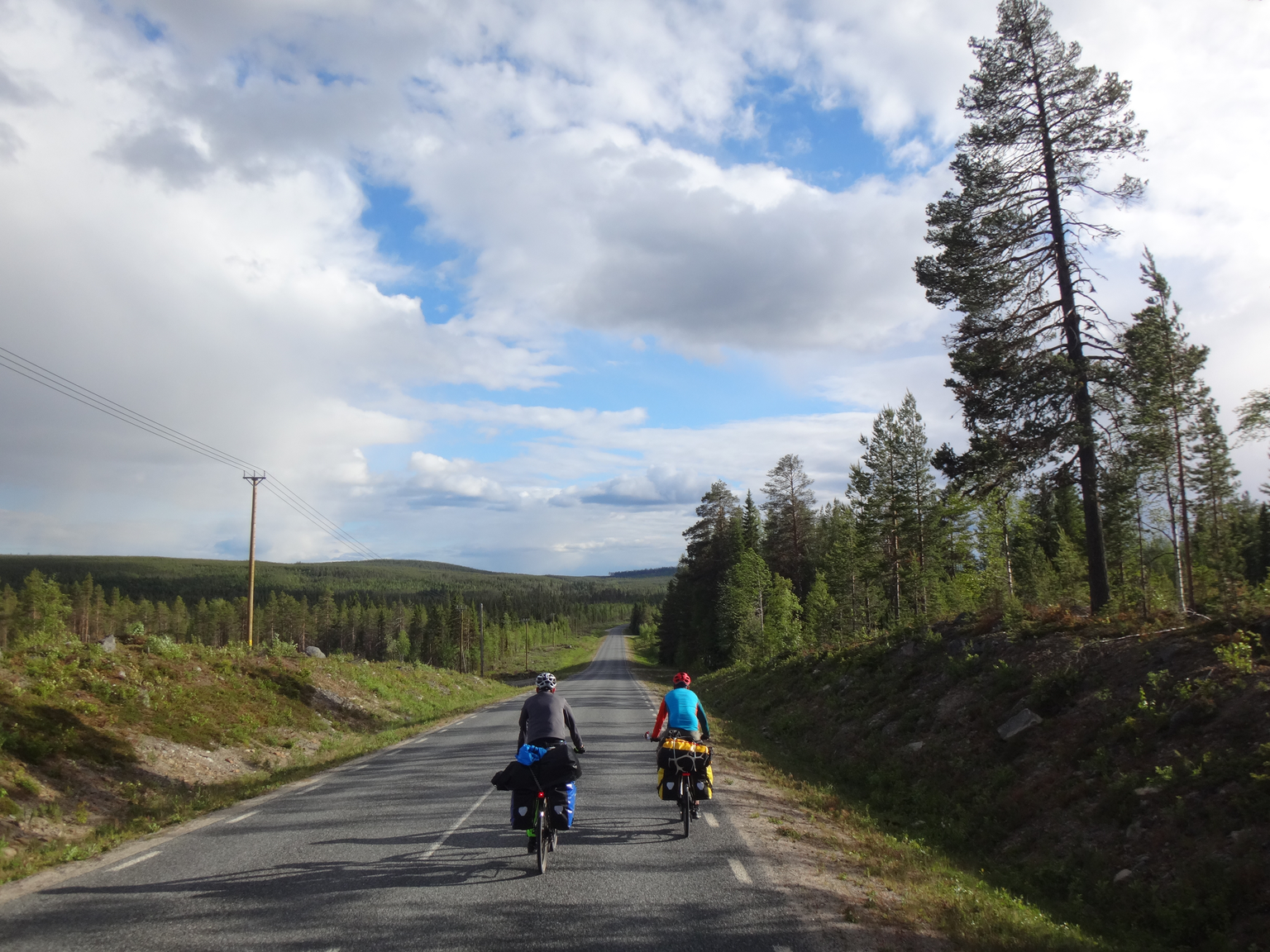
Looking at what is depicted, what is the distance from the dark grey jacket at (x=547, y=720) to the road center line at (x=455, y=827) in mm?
1551

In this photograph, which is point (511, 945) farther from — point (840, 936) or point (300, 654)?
point (300, 654)

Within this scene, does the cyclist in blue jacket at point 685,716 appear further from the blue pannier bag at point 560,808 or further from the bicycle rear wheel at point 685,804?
the blue pannier bag at point 560,808

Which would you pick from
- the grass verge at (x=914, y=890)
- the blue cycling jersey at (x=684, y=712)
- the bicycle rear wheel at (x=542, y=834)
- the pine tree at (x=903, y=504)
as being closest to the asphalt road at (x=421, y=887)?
the bicycle rear wheel at (x=542, y=834)

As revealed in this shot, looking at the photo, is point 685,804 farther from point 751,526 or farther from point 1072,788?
point 751,526

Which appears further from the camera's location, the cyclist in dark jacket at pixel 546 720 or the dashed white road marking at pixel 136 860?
the cyclist in dark jacket at pixel 546 720

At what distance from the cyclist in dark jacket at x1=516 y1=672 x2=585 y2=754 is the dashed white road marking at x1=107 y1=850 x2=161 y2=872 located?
4683mm

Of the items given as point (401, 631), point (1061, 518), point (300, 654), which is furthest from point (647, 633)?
point (300, 654)

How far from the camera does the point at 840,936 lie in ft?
19.5

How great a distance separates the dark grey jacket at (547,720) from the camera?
8.49 metres

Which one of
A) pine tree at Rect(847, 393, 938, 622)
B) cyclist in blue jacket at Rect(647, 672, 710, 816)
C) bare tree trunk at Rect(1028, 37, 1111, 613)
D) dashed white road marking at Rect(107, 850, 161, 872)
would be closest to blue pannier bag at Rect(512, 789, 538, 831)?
cyclist in blue jacket at Rect(647, 672, 710, 816)

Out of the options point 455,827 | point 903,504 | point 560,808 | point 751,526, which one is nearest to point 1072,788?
point 560,808

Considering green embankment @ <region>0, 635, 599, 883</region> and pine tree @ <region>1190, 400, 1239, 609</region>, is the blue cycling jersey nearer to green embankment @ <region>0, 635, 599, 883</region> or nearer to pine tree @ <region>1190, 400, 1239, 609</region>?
green embankment @ <region>0, 635, 599, 883</region>

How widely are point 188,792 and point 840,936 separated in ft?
42.7

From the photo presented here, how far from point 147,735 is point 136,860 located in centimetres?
825
